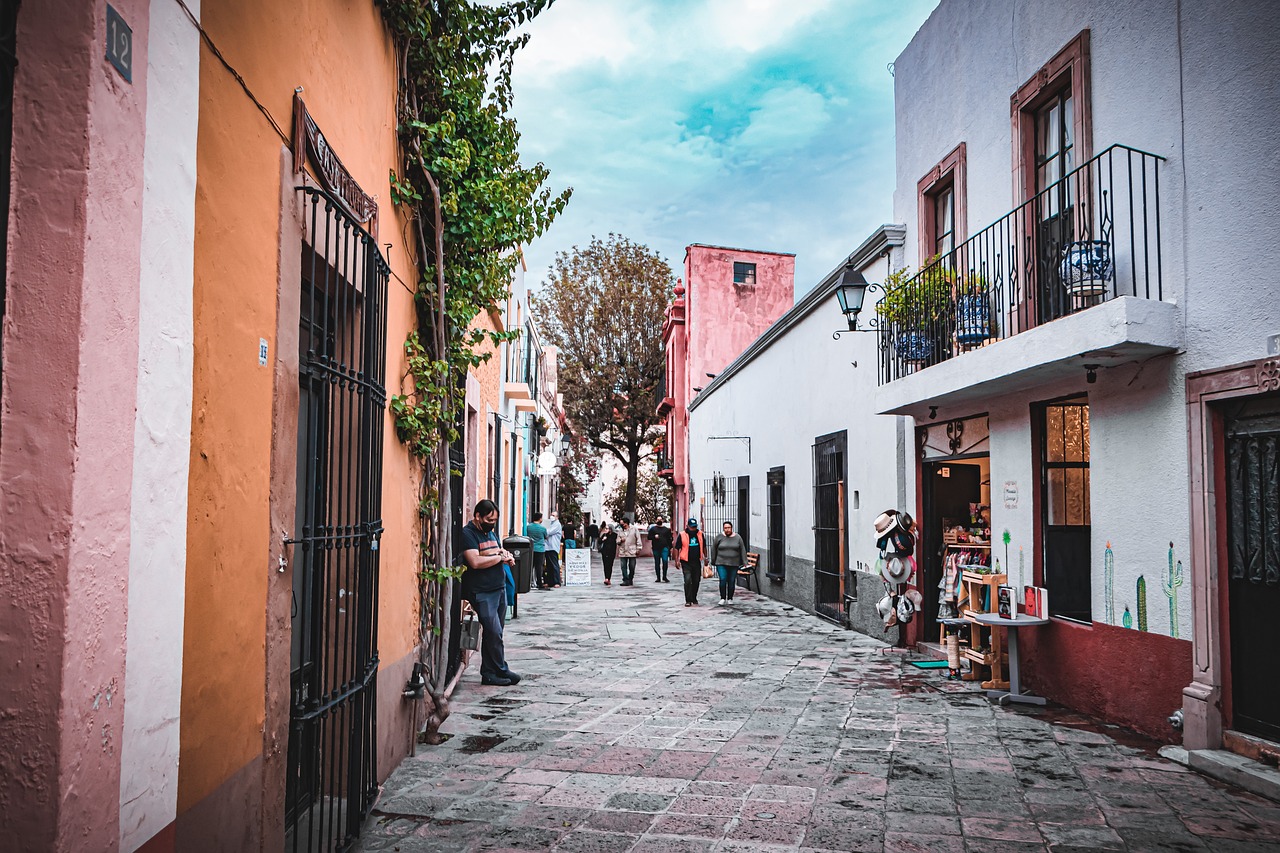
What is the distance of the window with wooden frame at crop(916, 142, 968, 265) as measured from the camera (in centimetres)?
1017

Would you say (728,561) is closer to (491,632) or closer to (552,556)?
(552,556)

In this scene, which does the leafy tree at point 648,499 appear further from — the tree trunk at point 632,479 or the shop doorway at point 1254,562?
the shop doorway at point 1254,562

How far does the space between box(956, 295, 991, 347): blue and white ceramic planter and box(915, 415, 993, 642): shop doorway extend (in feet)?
4.41

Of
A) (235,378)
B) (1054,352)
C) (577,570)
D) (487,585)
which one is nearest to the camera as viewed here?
(235,378)

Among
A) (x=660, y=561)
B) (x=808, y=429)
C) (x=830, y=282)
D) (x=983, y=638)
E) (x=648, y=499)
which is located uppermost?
(x=830, y=282)

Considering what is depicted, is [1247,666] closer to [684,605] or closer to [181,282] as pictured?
[181,282]

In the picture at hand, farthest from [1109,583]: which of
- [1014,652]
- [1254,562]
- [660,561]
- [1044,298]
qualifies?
[660,561]

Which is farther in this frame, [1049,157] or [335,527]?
[1049,157]

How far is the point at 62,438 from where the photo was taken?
2148mm

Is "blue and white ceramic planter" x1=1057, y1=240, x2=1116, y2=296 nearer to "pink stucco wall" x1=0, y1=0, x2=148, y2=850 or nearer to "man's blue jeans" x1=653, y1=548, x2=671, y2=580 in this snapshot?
"pink stucco wall" x1=0, y1=0, x2=148, y2=850

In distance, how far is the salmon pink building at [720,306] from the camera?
2862 cm

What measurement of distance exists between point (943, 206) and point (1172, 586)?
5922mm

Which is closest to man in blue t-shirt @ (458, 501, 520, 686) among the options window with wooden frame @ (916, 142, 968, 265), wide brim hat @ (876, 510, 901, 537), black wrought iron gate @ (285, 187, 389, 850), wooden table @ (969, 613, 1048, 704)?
black wrought iron gate @ (285, 187, 389, 850)

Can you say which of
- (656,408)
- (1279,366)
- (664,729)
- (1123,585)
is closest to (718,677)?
(664,729)
